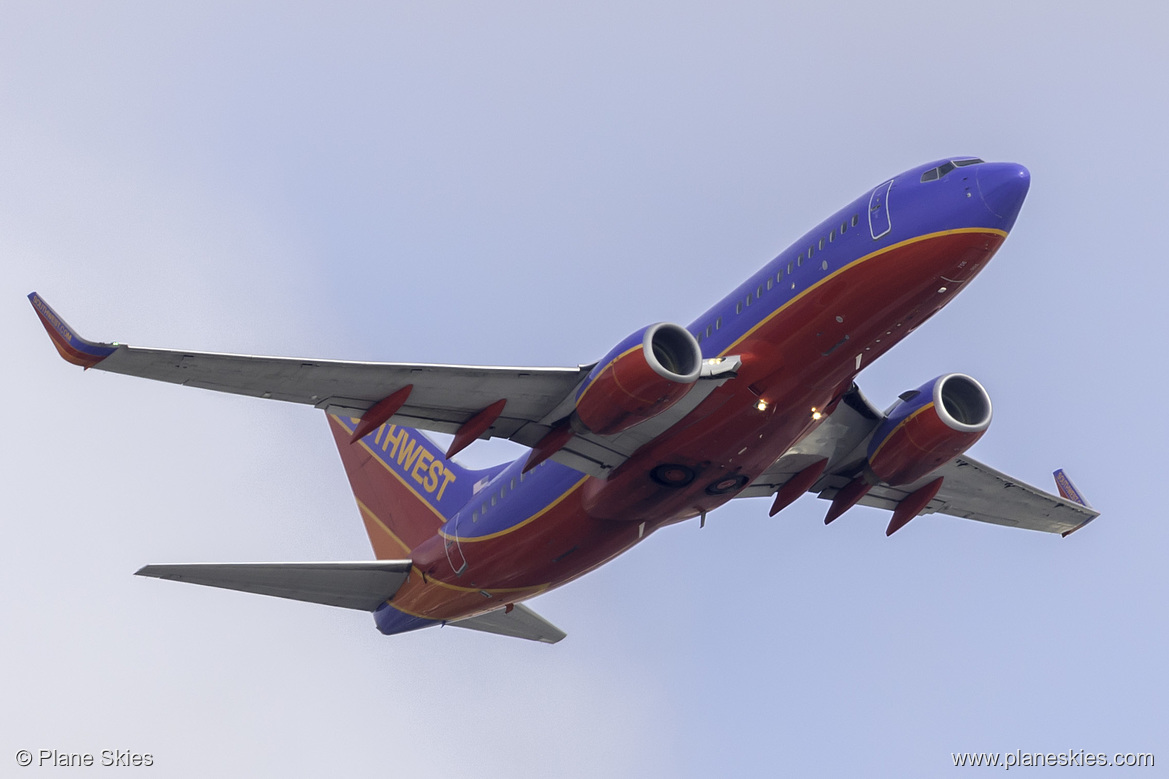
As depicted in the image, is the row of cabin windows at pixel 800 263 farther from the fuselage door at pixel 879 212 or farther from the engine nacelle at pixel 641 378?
the engine nacelle at pixel 641 378

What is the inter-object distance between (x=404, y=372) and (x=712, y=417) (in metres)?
6.43

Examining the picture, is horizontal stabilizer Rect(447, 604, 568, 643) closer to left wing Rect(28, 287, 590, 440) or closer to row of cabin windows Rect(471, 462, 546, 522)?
row of cabin windows Rect(471, 462, 546, 522)

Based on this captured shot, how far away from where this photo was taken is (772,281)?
90.7 feet

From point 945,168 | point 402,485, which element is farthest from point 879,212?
point 402,485

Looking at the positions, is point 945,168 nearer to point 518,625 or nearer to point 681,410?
point 681,410

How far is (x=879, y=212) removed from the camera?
26.7 metres

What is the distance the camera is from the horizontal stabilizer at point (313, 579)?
3050 cm

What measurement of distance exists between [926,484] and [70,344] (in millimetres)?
21134

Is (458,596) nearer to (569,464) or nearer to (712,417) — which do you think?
(569,464)

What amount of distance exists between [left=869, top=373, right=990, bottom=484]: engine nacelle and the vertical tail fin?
10369 mm

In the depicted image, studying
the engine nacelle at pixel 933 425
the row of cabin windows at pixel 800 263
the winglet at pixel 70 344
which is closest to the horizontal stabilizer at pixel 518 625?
the engine nacelle at pixel 933 425

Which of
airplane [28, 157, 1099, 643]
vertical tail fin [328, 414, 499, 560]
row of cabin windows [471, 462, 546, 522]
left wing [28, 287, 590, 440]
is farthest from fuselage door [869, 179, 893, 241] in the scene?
vertical tail fin [328, 414, 499, 560]

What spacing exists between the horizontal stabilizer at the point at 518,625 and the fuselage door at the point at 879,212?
50.8ft

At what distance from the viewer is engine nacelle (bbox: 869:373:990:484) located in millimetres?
30141
